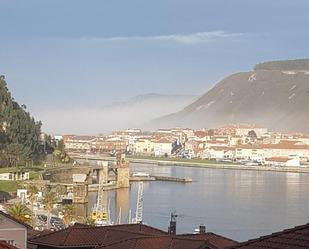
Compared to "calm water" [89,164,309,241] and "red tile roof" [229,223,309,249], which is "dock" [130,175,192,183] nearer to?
"calm water" [89,164,309,241]

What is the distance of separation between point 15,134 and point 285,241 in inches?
984

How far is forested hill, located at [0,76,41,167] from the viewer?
25.0m

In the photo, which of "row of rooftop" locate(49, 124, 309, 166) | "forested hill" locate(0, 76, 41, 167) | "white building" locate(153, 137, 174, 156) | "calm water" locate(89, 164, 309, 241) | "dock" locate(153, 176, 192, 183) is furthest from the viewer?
"white building" locate(153, 137, 174, 156)

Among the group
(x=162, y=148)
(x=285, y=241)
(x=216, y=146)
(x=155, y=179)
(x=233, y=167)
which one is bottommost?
(x=155, y=179)

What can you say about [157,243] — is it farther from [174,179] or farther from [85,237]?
[174,179]

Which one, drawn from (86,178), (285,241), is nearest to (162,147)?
(86,178)

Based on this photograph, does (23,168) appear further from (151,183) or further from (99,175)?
(151,183)

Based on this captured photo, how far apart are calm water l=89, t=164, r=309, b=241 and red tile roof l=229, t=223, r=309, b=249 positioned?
11566mm

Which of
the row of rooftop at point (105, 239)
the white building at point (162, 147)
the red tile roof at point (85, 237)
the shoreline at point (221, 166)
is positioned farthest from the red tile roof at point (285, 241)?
the white building at point (162, 147)

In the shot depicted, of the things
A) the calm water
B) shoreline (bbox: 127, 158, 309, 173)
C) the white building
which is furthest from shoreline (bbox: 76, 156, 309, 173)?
the calm water

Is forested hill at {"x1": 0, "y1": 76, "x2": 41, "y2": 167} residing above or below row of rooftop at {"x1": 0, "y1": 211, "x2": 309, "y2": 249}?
above

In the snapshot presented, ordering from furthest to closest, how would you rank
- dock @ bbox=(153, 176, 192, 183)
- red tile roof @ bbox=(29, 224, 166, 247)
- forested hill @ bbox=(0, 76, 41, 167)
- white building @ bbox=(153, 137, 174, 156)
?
white building @ bbox=(153, 137, 174, 156)
dock @ bbox=(153, 176, 192, 183)
forested hill @ bbox=(0, 76, 41, 167)
red tile roof @ bbox=(29, 224, 166, 247)

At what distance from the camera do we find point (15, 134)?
26.5 m

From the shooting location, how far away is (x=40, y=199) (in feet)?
60.0
